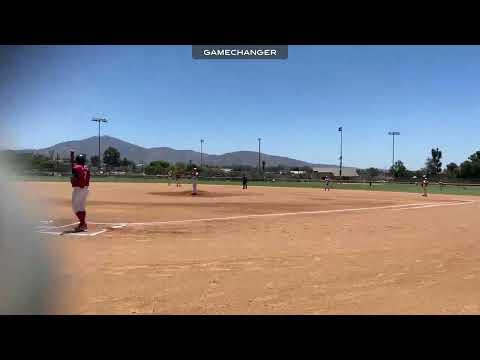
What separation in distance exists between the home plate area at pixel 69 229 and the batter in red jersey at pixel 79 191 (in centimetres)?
26

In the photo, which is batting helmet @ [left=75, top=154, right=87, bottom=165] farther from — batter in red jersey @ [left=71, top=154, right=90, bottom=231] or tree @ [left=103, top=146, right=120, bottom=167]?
tree @ [left=103, top=146, right=120, bottom=167]

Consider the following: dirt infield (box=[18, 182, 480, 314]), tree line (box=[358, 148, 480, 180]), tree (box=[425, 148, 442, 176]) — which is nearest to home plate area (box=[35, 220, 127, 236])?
dirt infield (box=[18, 182, 480, 314])

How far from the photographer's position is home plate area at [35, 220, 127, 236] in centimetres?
819

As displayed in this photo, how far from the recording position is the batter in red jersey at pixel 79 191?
29.0 ft

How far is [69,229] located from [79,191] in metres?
0.88

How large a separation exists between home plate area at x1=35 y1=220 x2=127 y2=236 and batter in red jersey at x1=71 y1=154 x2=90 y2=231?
26 cm

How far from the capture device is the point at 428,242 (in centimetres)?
821

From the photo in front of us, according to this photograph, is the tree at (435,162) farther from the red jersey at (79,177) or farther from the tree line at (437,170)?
the red jersey at (79,177)

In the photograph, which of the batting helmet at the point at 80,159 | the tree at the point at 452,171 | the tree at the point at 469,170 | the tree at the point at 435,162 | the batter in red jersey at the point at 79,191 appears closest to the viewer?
the batter in red jersey at the point at 79,191

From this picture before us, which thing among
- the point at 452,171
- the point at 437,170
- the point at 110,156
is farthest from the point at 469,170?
the point at 110,156

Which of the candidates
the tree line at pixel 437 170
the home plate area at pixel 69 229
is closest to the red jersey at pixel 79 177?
the home plate area at pixel 69 229

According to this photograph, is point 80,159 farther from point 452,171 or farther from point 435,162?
point 435,162
